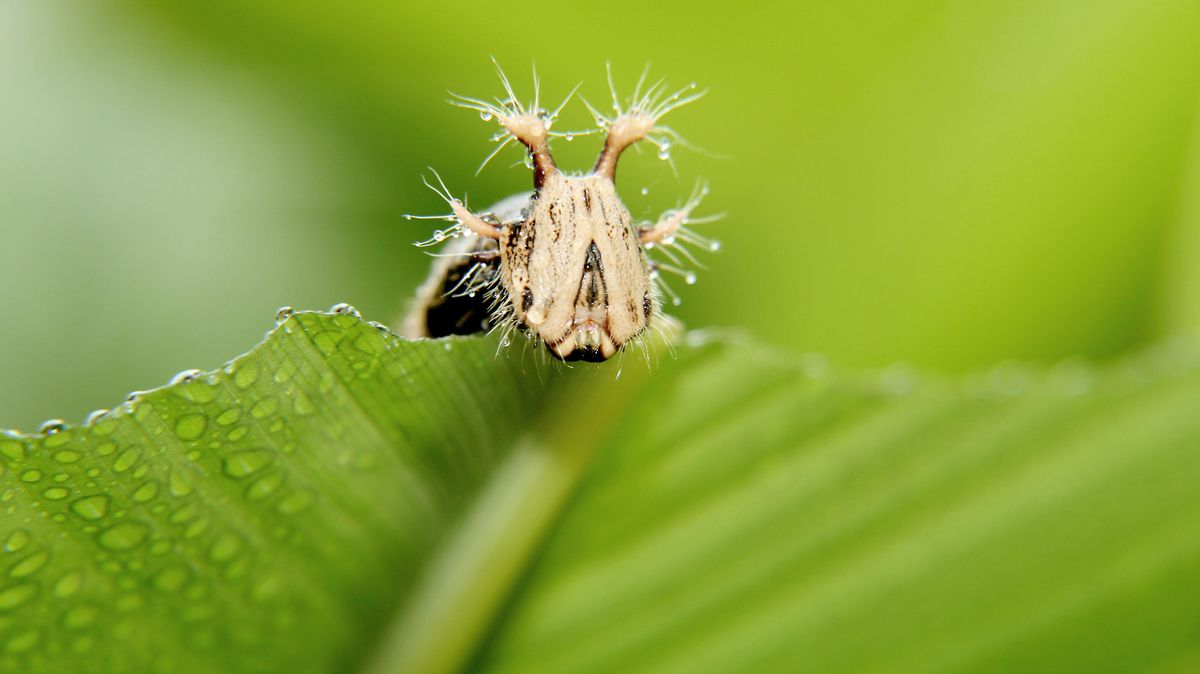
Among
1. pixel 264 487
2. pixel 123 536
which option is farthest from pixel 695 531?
pixel 123 536

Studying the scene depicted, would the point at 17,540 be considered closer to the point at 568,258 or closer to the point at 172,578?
the point at 172,578

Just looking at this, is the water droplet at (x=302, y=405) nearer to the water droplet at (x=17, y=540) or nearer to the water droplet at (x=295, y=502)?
the water droplet at (x=295, y=502)

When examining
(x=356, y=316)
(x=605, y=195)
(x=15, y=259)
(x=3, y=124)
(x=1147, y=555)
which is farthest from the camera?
(x=3, y=124)

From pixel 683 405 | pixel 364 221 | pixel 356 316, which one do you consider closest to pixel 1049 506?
pixel 683 405

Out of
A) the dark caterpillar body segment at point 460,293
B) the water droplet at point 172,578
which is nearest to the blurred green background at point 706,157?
the dark caterpillar body segment at point 460,293

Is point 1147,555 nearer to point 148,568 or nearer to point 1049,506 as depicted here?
point 1049,506
